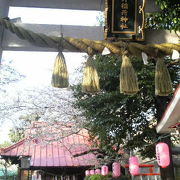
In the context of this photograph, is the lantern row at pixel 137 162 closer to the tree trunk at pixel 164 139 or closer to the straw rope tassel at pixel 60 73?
the tree trunk at pixel 164 139

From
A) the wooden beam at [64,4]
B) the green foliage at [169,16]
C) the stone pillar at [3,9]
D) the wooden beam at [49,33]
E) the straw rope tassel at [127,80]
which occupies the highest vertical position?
the green foliage at [169,16]

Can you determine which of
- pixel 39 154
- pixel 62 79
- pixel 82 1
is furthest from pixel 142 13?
pixel 39 154

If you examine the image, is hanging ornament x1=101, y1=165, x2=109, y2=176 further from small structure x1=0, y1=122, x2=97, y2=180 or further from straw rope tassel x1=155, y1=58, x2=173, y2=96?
straw rope tassel x1=155, y1=58, x2=173, y2=96

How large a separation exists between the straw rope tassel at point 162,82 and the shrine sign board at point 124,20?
319 mm

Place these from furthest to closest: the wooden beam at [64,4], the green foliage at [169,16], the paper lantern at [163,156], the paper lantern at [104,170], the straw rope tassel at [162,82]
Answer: the paper lantern at [104,170]
the paper lantern at [163,156]
the green foliage at [169,16]
the wooden beam at [64,4]
the straw rope tassel at [162,82]

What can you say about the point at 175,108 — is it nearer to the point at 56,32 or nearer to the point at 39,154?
the point at 56,32

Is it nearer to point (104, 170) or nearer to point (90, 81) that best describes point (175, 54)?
point (90, 81)

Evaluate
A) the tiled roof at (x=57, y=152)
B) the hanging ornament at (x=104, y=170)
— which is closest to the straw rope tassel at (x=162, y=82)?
the hanging ornament at (x=104, y=170)

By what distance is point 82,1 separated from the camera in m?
3.02

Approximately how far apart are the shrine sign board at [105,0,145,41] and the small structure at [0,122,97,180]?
9251 mm

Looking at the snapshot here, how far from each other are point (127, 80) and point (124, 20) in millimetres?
695

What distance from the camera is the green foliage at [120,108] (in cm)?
785

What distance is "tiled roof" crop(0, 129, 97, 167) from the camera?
38.3 feet

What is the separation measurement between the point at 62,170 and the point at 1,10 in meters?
10.9
